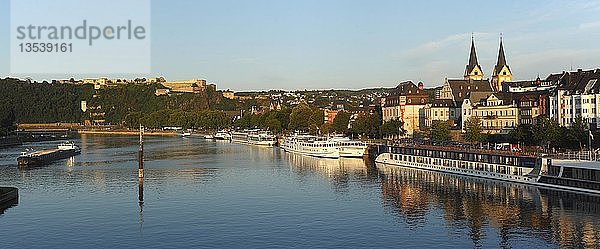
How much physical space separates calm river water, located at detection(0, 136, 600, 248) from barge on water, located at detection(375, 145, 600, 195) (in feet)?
3.33

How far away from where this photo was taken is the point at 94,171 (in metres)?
59.2

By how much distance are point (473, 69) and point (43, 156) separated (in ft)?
209

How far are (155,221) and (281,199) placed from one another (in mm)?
9058

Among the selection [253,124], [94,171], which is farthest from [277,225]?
[253,124]

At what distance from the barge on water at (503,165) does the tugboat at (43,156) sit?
3117cm

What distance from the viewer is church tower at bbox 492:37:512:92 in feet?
339

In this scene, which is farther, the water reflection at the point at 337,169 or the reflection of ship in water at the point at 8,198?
the water reflection at the point at 337,169

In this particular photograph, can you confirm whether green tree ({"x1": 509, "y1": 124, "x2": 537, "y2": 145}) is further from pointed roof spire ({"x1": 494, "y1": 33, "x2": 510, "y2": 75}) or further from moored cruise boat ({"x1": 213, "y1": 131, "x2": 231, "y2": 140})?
moored cruise boat ({"x1": 213, "y1": 131, "x2": 231, "y2": 140})

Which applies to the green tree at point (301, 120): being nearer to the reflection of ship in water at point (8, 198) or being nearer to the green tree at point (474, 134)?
the green tree at point (474, 134)

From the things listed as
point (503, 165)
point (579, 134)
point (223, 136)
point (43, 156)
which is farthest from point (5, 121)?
point (579, 134)

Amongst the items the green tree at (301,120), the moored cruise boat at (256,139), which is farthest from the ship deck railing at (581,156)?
the green tree at (301,120)

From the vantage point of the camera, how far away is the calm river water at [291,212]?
1195 inches

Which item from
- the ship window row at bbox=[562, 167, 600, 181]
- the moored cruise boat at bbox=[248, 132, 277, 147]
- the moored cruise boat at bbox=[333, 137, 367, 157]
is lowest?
the ship window row at bbox=[562, 167, 600, 181]

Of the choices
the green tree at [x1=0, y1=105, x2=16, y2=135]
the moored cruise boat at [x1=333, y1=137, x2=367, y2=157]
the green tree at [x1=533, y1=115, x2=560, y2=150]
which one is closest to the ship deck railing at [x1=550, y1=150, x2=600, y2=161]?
the green tree at [x1=533, y1=115, x2=560, y2=150]
